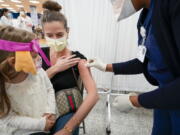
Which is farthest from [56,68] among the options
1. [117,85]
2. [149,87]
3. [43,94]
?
[149,87]

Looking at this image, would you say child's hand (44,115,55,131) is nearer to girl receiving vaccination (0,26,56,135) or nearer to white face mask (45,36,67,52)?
girl receiving vaccination (0,26,56,135)

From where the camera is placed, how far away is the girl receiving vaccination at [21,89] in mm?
776

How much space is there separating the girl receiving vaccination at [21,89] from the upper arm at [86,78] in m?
0.29

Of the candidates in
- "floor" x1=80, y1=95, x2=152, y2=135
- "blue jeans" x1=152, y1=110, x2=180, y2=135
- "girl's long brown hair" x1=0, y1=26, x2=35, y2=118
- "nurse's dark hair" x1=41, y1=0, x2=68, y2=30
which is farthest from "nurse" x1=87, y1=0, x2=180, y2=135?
"floor" x1=80, y1=95, x2=152, y2=135

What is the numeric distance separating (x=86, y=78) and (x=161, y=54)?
0.57 meters

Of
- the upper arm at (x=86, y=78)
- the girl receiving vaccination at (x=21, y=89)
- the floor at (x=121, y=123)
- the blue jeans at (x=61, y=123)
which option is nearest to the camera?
the girl receiving vaccination at (x=21, y=89)

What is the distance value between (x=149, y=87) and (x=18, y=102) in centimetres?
215

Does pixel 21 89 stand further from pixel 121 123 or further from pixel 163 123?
pixel 121 123

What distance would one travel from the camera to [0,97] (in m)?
0.80

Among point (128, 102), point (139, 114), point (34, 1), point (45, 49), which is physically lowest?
point (139, 114)

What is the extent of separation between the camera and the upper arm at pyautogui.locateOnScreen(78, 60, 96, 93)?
1.16 metres

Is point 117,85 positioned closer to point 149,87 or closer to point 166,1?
point 149,87

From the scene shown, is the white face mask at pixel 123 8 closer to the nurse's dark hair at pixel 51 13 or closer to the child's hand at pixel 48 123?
the nurse's dark hair at pixel 51 13

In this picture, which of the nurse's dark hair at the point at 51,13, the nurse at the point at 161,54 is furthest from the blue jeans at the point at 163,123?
the nurse's dark hair at the point at 51,13
